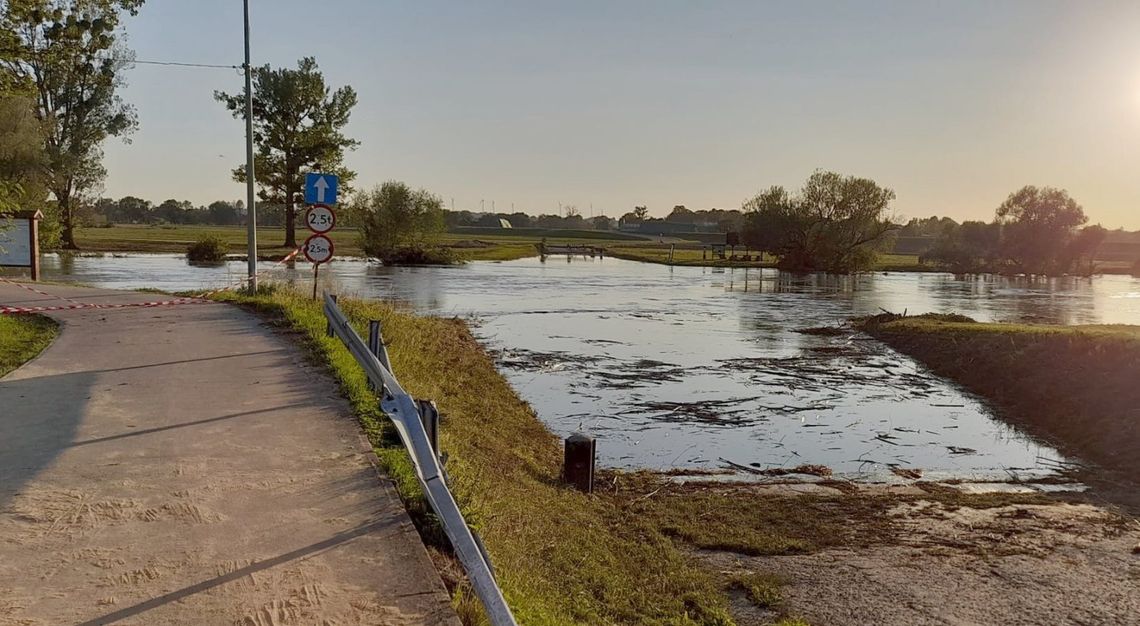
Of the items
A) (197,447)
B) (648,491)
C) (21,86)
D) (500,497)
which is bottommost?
(648,491)

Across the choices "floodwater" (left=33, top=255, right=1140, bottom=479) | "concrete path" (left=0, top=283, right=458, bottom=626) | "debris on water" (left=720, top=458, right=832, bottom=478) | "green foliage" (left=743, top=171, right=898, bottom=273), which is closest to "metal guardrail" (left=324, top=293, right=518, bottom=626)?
"concrete path" (left=0, top=283, right=458, bottom=626)

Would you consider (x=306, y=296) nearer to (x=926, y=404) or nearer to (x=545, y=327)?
(x=545, y=327)

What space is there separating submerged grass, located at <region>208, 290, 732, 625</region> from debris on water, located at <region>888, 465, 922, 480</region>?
4109 millimetres

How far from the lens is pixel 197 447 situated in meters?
6.68

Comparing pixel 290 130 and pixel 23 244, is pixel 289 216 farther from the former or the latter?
pixel 23 244

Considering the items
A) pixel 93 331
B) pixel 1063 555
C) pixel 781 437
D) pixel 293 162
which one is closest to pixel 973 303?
pixel 781 437

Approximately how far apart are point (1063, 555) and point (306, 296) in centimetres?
1522

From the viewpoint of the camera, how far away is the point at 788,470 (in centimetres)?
1079

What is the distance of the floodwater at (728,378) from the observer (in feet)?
38.8

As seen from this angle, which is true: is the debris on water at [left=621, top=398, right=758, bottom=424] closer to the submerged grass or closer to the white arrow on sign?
the submerged grass

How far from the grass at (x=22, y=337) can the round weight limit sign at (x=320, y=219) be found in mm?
4637

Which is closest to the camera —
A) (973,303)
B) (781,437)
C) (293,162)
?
(781,437)

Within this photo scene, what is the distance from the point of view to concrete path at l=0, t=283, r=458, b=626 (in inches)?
160

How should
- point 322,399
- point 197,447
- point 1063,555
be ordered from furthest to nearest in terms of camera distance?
point 322,399 < point 1063,555 < point 197,447
